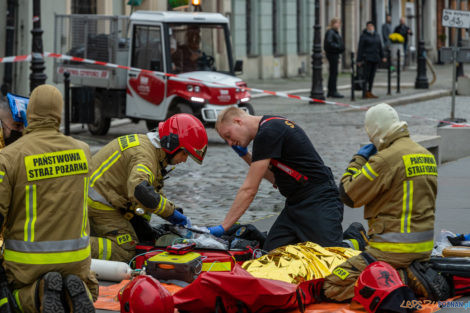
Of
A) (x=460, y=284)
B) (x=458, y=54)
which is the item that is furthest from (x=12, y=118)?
(x=458, y=54)

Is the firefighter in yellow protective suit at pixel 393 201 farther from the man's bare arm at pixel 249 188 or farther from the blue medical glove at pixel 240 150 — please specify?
the blue medical glove at pixel 240 150

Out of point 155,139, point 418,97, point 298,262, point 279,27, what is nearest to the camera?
point 298,262

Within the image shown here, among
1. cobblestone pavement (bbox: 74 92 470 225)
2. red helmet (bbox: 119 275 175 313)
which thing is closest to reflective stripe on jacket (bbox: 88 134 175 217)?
red helmet (bbox: 119 275 175 313)

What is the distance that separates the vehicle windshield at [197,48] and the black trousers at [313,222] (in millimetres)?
9791

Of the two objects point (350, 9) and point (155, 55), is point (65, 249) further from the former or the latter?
point (350, 9)

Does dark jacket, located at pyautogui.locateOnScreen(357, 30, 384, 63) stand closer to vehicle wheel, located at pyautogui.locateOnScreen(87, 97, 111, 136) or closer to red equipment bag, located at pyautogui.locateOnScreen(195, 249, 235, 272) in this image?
vehicle wheel, located at pyautogui.locateOnScreen(87, 97, 111, 136)

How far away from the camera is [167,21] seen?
56.3 ft

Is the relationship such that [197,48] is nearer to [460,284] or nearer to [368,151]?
[368,151]

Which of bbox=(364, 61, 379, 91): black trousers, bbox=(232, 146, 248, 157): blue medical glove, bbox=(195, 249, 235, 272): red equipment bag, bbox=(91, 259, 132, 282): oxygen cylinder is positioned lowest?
bbox=(91, 259, 132, 282): oxygen cylinder

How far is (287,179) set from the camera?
754 centimetres

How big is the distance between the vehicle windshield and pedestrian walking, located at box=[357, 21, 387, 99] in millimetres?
8063

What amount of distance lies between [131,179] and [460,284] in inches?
90.2

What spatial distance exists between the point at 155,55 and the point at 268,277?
11.1 meters

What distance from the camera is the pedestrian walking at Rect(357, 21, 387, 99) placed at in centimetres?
2527
